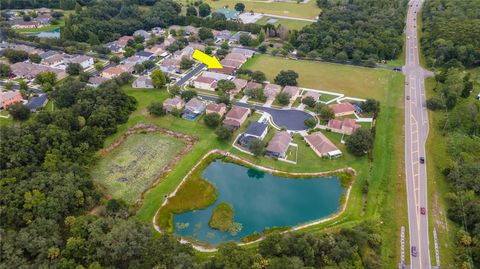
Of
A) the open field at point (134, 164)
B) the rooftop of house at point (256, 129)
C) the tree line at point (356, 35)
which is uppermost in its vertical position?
the tree line at point (356, 35)

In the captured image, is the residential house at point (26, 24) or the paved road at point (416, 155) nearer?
the paved road at point (416, 155)

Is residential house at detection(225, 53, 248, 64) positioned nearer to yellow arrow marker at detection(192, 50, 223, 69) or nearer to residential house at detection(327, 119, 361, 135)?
yellow arrow marker at detection(192, 50, 223, 69)

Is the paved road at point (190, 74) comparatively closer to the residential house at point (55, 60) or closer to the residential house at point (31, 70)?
the residential house at point (31, 70)

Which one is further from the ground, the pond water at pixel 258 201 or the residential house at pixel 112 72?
the residential house at pixel 112 72

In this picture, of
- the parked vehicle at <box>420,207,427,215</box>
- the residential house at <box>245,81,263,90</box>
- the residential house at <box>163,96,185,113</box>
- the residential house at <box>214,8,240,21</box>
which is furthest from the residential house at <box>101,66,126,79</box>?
the parked vehicle at <box>420,207,427,215</box>

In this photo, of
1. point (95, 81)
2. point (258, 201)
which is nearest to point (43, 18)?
point (95, 81)

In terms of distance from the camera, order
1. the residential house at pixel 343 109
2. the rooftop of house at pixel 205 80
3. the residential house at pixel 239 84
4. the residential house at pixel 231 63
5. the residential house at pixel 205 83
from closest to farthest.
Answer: the residential house at pixel 343 109
the residential house at pixel 239 84
the residential house at pixel 205 83
the rooftop of house at pixel 205 80
the residential house at pixel 231 63

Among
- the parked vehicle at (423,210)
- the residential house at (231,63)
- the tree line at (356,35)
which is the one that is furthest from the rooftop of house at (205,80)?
the parked vehicle at (423,210)

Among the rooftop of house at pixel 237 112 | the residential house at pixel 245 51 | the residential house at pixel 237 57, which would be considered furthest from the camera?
the residential house at pixel 245 51
